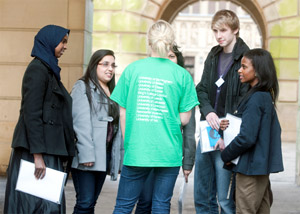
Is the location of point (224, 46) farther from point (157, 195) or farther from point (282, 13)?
point (282, 13)

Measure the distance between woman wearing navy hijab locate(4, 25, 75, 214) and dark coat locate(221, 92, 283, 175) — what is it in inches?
46.6

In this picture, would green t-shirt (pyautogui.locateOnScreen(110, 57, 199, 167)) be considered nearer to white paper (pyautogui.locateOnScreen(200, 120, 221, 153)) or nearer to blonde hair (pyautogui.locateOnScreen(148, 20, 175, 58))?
blonde hair (pyautogui.locateOnScreen(148, 20, 175, 58))

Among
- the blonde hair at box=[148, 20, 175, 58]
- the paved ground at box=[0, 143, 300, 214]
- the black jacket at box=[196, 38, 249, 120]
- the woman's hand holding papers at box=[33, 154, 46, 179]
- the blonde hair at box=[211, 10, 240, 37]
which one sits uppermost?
the blonde hair at box=[211, 10, 240, 37]

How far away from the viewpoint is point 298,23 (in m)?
15.4

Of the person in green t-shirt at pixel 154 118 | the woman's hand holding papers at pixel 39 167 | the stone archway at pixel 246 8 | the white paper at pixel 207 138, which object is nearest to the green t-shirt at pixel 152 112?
the person in green t-shirt at pixel 154 118

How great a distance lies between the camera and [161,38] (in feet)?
12.3

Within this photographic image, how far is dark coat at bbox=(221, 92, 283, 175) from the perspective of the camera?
4.05 meters

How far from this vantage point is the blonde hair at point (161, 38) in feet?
12.3

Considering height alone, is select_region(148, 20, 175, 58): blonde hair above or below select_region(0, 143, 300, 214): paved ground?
above

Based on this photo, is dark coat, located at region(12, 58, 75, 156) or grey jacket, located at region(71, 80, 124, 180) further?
grey jacket, located at region(71, 80, 124, 180)

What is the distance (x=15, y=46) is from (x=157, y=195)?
490 centimetres

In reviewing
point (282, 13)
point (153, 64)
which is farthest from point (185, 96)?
point (282, 13)

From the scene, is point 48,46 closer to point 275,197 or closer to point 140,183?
point 140,183

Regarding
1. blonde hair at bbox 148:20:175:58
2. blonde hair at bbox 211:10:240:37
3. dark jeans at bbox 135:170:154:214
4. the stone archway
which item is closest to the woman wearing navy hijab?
dark jeans at bbox 135:170:154:214
